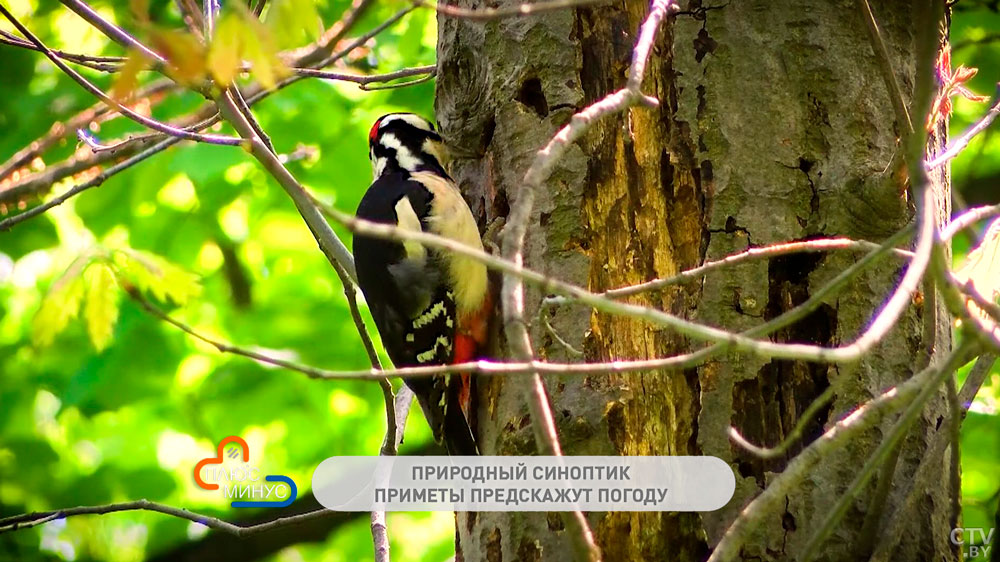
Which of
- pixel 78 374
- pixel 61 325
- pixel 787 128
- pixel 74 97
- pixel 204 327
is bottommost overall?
pixel 61 325

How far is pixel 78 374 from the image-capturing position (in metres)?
4.65

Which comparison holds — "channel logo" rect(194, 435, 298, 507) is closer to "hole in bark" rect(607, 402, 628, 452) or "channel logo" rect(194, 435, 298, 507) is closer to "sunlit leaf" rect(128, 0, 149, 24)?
"hole in bark" rect(607, 402, 628, 452)

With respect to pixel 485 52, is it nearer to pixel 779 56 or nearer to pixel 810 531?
pixel 779 56

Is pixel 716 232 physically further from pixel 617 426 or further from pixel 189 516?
pixel 189 516

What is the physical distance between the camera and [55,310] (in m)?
2.30

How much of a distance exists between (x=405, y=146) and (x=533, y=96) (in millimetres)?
1101

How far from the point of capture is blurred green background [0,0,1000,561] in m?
4.51

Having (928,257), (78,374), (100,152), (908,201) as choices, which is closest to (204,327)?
(78,374)

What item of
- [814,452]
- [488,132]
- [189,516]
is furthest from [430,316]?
[814,452]

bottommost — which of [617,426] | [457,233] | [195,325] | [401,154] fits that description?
[617,426]

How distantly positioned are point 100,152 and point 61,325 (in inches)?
30.9

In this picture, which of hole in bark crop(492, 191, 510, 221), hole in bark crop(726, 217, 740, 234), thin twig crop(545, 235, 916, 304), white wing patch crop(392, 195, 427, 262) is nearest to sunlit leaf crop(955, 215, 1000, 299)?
thin twig crop(545, 235, 916, 304)

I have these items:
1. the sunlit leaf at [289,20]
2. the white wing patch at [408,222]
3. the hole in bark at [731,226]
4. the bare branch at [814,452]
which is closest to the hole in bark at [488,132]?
the white wing patch at [408,222]

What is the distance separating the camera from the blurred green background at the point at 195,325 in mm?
4508
